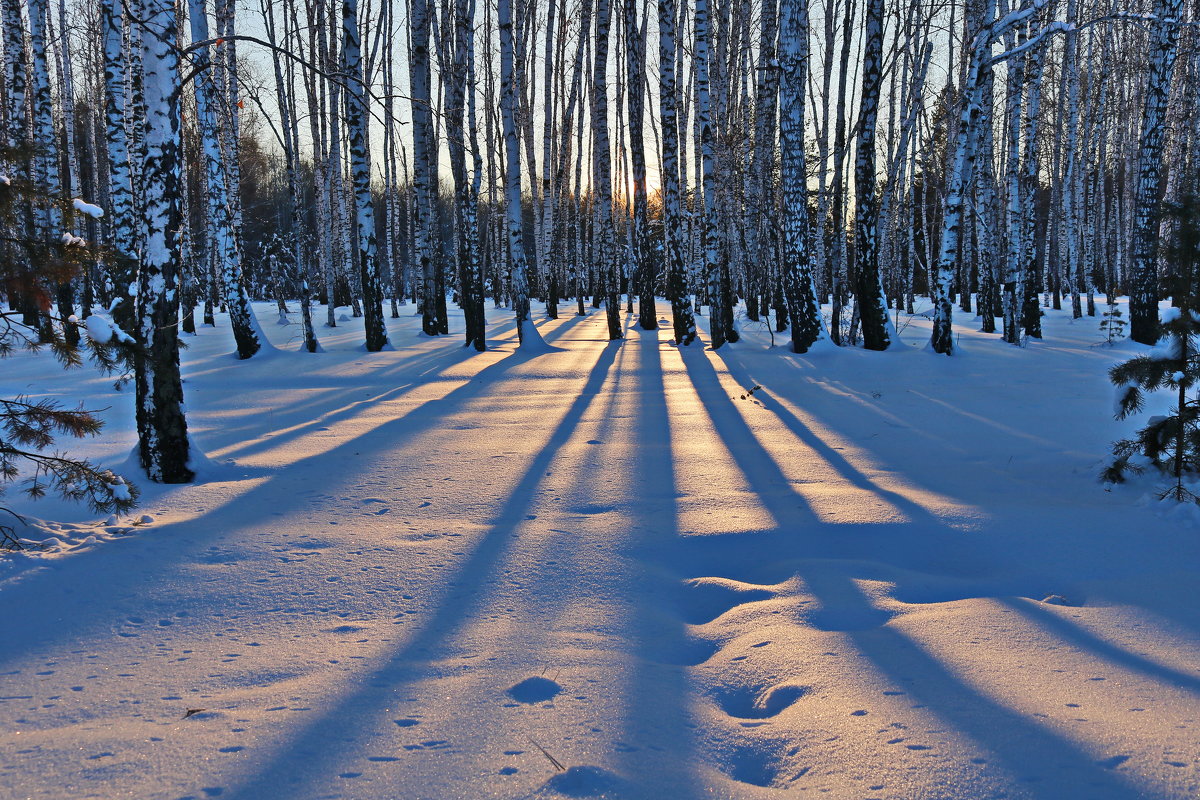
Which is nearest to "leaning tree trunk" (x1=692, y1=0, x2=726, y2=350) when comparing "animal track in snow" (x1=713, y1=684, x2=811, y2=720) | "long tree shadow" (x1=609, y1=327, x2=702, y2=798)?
"long tree shadow" (x1=609, y1=327, x2=702, y2=798)

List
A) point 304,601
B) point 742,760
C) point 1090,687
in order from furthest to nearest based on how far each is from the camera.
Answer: point 304,601 → point 1090,687 → point 742,760

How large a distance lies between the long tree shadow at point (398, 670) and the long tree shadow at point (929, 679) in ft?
3.62

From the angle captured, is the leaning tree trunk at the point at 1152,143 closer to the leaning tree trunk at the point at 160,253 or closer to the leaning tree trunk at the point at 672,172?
the leaning tree trunk at the point at 672,172

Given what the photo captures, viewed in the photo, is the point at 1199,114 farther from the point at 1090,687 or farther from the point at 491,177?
the point at 1090,687

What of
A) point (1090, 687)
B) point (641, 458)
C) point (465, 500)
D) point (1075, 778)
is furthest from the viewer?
point (641, 458)

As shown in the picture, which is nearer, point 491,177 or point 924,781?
→ point 924,781

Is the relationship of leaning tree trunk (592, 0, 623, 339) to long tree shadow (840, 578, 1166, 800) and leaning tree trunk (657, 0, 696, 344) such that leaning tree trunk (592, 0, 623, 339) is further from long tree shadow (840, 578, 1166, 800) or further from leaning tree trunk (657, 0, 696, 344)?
long tree shadow (840, 578, 1166, 800)

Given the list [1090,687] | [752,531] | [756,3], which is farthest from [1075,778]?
[756,3]

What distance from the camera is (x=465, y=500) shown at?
14.3ft

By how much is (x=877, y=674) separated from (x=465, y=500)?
260 cm

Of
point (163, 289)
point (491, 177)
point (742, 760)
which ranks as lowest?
point (742, 760)

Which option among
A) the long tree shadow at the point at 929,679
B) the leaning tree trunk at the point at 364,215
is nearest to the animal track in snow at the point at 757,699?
the long tree shadow at the point at 929,679

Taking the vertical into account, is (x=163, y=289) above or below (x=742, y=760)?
above

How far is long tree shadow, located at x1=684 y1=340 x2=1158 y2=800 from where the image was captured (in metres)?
1.81
